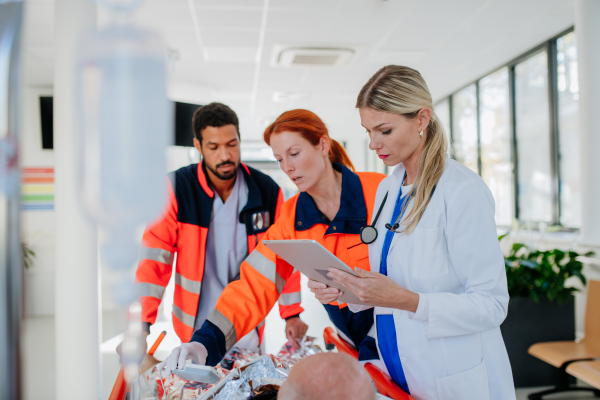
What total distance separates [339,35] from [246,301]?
3.72 metres

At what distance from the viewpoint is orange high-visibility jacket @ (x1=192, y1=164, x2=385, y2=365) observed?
141 centimetres

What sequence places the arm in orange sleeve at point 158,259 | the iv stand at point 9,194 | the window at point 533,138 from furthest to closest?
the window at point 533,138, the arm in orange sleeve at point 158,259, the iv stand at point 9,194

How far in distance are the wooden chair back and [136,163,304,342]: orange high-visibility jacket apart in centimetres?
227

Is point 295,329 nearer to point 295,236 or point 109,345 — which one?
point 295,236

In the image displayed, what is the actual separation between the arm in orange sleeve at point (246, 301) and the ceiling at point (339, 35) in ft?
7.25

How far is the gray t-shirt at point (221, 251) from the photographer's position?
179cm

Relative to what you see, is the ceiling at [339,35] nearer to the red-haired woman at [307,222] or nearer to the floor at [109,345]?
the red-haired woman at [307,222]

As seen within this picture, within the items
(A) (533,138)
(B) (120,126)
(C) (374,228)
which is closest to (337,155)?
(C) (374,228)

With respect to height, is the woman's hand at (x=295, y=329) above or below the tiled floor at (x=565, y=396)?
above

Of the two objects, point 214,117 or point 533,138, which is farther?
point 533,138

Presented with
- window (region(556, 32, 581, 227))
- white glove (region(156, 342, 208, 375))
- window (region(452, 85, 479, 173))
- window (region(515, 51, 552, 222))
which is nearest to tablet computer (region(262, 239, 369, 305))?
white glove (region(156, 342, 208, 375))

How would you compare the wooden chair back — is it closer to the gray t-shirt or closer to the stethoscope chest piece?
the stethoscope chest piece

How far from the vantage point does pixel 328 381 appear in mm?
644

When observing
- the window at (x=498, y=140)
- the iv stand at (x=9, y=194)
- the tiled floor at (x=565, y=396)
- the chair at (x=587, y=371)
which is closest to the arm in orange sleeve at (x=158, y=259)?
the iv stand at (x=9, y=194)
